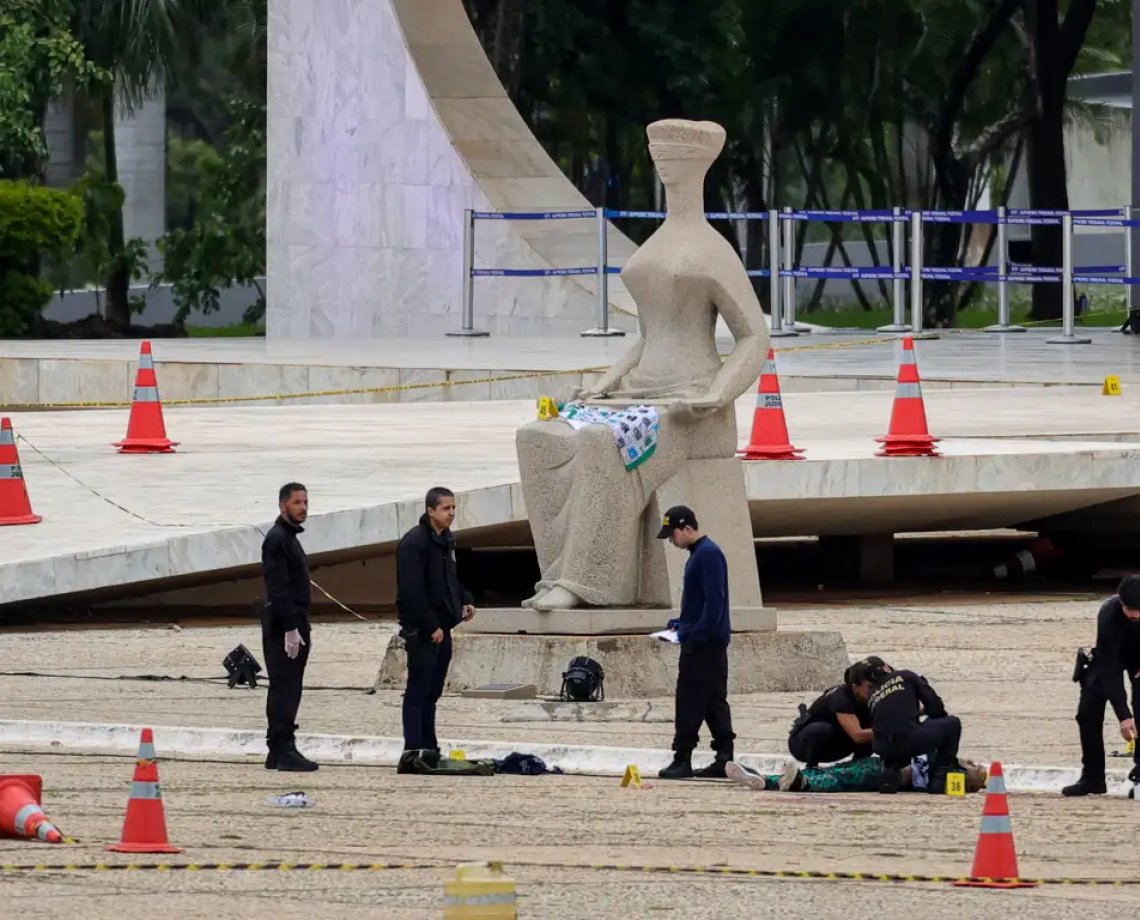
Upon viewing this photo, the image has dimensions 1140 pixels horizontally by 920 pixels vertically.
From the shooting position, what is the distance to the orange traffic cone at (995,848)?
29.0 ft

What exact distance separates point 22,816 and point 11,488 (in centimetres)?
682

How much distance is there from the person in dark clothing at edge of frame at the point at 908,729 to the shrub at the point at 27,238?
2128cm

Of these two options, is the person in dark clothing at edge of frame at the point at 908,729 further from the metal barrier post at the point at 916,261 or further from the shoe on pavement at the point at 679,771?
the metal barrier post at the point at 916,261

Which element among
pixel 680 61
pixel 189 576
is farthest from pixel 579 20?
pixel 189 576

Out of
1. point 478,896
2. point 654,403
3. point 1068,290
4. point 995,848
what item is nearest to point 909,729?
point 995,848

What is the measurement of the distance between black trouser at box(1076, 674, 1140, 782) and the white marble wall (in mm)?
19201

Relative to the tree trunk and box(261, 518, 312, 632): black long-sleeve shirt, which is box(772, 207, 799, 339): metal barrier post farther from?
box(261, 518, 312, 632): black long-sleeve shirt

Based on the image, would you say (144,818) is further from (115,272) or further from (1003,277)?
(115,272)

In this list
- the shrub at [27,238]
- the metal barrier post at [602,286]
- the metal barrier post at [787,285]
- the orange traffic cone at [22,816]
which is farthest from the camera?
the shrub at [27,238]

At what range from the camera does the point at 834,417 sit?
20.2m

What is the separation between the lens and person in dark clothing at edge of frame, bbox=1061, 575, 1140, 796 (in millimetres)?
11000

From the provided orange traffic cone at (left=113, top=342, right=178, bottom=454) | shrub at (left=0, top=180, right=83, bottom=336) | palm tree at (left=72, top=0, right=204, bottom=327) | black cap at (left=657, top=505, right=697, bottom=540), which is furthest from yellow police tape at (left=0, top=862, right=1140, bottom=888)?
palm tree at (left=72, top=0, right=204, bottom=327)

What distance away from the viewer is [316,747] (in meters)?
12.0

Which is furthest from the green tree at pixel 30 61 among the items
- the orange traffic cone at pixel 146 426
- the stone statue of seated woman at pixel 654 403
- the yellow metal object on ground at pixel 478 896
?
the yellow metal object on ground at pixel 478 896
